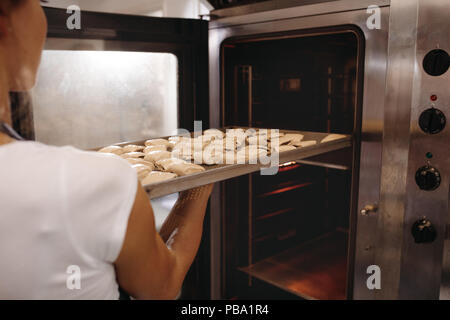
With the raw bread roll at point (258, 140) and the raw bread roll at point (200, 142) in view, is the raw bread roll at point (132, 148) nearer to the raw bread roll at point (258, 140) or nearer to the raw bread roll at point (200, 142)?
the raw bread roll at point (200, 142)

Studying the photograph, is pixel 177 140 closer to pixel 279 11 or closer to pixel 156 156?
pixel 156 156

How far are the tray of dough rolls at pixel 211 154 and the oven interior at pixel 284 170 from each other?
0.27 m

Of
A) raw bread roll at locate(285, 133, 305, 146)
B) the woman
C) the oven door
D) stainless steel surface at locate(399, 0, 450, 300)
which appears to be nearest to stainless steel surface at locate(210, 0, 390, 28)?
the oven door

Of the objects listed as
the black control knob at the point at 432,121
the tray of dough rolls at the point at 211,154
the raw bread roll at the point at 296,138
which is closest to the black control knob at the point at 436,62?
the black control knob at the point at 432,121

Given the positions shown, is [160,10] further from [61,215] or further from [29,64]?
[61,215]

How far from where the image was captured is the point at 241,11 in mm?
1615

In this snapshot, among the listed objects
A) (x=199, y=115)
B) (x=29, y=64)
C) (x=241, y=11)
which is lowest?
(x=199, y=115)

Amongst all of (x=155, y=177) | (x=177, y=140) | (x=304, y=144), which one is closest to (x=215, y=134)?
(x=177, y=140)

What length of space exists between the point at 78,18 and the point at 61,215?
880 millimetres

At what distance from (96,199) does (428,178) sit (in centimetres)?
97

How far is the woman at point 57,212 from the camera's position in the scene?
61cm

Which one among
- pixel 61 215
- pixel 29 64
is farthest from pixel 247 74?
pixel 61 215

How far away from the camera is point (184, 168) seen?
1.10m

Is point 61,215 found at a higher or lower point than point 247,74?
lower
